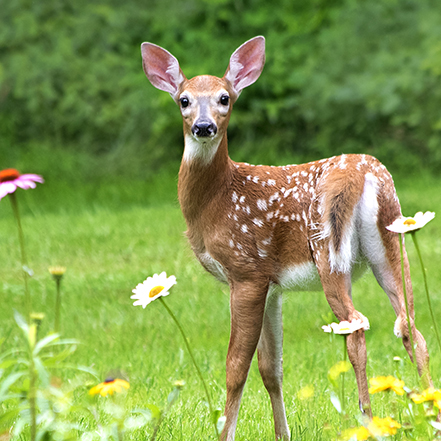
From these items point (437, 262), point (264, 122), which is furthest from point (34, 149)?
point (437, 262)

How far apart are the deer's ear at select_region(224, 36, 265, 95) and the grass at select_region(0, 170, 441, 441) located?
0.78 m

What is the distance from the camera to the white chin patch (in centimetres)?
338

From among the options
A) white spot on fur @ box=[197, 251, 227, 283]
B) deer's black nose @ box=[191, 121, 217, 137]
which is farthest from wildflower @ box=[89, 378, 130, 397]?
deer's black nose @ box=[191, 121, 217, 137]

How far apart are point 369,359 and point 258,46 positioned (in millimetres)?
2254

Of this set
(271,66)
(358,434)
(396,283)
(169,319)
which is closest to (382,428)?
(358,434)

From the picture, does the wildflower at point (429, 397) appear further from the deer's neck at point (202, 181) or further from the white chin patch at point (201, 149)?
the white chin patch at point (201, 149)

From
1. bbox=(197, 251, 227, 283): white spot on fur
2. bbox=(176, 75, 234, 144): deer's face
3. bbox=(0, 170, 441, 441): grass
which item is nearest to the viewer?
bbox=(176, 75, 234, 144): deer's face

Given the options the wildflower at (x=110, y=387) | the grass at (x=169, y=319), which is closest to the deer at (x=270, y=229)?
the grass at (x=169, y=319)

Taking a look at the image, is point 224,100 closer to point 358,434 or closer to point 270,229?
point 270,229

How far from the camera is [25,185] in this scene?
7.20 ft

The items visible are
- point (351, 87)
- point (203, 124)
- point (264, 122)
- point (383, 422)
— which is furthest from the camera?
point (264, 122)

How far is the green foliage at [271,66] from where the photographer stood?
1345 centimetres

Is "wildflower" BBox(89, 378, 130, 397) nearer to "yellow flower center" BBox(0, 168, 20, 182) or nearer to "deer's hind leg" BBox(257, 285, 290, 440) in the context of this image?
"yellow flower center" BBox(0, 168, 20, 182)

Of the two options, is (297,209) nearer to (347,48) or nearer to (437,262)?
(437,262)
